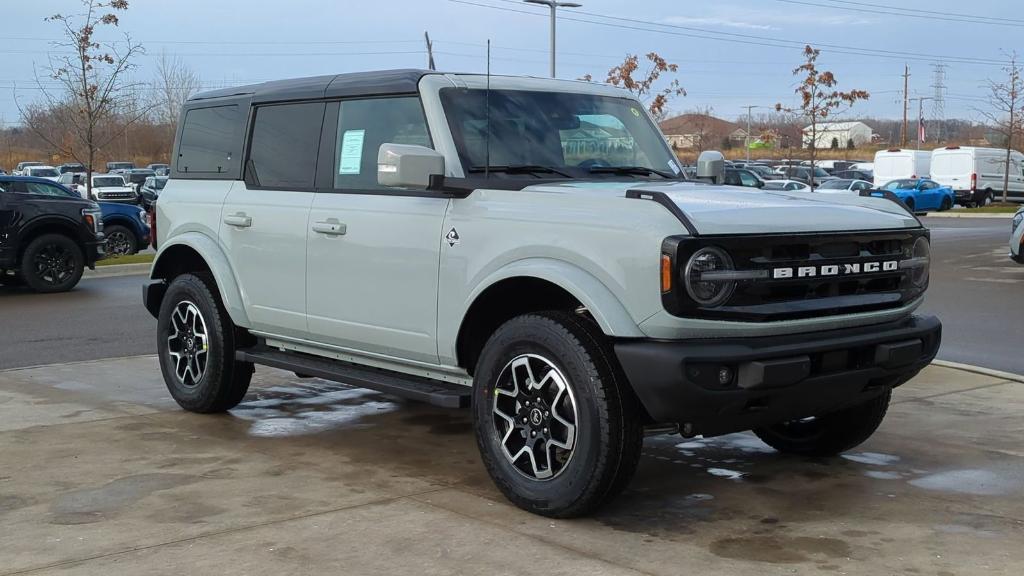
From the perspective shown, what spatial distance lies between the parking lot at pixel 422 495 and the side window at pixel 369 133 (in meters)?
1.52

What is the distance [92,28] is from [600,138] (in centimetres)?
2116

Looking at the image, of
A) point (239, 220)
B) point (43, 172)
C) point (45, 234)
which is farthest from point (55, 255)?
point (43, 172)

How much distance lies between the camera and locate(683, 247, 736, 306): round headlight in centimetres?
467

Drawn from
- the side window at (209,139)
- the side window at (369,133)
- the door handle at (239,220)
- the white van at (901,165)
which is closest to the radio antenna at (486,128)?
the side window at (369,133)

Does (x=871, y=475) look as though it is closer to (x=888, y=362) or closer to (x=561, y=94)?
(x=888, y=362)

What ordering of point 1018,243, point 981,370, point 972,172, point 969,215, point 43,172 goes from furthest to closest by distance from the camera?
1. point 43,172
2. point 972,172
3. point 969,215
4. point 1018,243
5. point 981,370

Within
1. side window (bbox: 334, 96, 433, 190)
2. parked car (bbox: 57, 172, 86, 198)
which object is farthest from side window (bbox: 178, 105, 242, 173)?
parked car (bbox: 57, 172, 86, 198)

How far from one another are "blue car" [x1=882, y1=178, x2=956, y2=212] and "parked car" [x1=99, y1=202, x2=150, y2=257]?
2942 cm

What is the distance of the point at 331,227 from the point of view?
245 inches

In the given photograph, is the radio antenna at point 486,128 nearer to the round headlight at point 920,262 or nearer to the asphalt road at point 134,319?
the round headlight at point 920,262

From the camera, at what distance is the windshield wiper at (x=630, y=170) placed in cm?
617

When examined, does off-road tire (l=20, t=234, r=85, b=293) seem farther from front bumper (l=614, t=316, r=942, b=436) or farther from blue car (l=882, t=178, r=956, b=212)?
blue car (l=882, t=178, r=956, b=212)

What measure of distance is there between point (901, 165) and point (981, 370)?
138ft

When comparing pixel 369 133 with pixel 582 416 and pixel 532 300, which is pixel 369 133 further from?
pixel 582 416
